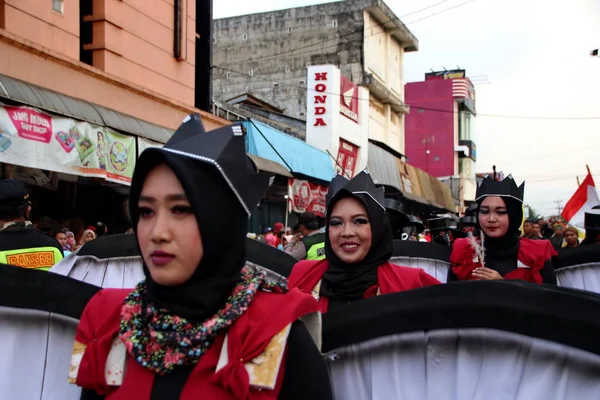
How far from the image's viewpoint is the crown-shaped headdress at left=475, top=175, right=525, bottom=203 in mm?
4613

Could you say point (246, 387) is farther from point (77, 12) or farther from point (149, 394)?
point (77, 12)

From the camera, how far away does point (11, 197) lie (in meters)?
4.41

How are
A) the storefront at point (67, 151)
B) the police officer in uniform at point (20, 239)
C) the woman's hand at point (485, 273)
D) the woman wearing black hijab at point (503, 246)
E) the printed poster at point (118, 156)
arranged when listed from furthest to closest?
1. the printed poster at point (118, 156)
2. the storefront at point (67, 151)
3. the woman wearing black hijab at point (503, 246)
4. the police officer in uniform at point (20, 239)
5. the woman's hand at point (485, 273)

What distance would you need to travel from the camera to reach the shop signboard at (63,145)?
8.89 metres

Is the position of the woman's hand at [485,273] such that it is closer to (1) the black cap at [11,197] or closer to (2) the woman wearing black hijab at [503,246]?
(2) the woman wearing black hijab at [503,246]

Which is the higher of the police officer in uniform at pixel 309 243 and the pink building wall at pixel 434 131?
the pink building wall at pixel 434 131

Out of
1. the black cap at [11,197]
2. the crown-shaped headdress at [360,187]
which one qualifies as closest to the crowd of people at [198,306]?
the crown-shaped headdress at [360,187]

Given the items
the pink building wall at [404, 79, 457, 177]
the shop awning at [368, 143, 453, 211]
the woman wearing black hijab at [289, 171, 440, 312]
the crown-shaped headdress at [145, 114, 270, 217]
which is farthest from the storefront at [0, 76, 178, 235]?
the pink building wall at [404, 79, 457, 177]

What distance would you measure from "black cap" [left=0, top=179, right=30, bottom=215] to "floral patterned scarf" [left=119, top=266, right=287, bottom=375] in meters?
3.04

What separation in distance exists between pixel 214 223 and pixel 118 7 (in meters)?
13.0

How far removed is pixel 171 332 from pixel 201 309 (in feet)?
0.31

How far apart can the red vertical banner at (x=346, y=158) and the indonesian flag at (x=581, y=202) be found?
605 inches

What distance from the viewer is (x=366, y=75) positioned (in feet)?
105

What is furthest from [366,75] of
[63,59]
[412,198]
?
[63,59]
